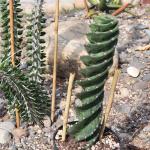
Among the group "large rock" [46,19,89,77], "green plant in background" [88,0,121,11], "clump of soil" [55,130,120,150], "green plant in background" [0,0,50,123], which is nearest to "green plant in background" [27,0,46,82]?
"green plant in background" [0,0,50,123]

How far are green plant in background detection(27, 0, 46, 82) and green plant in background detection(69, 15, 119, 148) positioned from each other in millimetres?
612

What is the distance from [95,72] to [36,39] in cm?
76

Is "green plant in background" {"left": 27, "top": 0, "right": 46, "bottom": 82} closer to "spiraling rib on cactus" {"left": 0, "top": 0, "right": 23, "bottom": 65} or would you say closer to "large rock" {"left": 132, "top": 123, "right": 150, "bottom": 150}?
"spiraling rib on cactus" {"left": 0, "top": 0, "right": 23, "bottom": 65}

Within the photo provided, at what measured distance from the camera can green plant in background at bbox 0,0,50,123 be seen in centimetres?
320

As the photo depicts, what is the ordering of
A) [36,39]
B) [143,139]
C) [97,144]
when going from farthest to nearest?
[143,139] < [36,39] < [97,144]

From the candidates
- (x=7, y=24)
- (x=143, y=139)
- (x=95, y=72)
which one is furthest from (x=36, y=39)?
(x=143, y=139)

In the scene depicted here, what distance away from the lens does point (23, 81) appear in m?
3.24

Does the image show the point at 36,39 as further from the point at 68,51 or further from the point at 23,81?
the point at 68,51

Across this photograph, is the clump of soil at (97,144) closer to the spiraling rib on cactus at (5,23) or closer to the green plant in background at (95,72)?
the green plant in background at (95,72)

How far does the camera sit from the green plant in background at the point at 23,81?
10.5 feet

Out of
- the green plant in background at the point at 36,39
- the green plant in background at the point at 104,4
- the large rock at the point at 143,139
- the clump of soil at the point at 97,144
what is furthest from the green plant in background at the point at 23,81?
the green plant in background at the point at 104,4

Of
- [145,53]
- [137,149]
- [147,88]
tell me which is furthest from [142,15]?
[137,149]

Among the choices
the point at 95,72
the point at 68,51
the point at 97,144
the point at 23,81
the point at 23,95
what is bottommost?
the point at 68,51

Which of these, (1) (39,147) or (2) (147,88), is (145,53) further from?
(1) (39,147)
